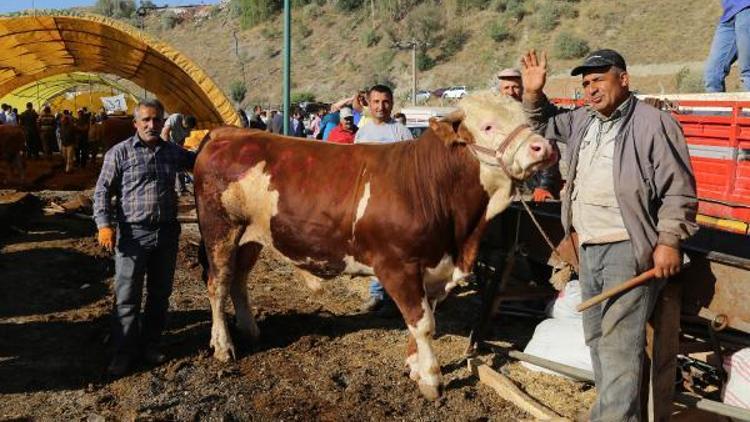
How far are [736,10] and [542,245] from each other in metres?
3.67

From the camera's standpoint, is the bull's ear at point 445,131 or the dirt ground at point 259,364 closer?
the bull's ear at point 445,131

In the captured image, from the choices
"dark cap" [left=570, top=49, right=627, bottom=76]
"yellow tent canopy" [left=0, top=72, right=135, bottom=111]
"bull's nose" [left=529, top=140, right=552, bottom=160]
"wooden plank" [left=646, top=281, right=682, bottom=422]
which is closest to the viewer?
"dark cap" [left=570, top=49, right=627, bottom=76]

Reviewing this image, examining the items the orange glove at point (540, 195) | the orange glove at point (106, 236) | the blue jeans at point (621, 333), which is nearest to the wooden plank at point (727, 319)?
the blue jeans at point (621, 333)

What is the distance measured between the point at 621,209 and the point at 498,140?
3.26 ft

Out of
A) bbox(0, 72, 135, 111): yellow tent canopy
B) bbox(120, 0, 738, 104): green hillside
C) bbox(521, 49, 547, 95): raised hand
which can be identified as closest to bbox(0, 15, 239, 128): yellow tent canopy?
bbox(0, 72, 135, 111): yellow tent canopy

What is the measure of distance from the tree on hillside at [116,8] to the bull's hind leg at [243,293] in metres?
92.4

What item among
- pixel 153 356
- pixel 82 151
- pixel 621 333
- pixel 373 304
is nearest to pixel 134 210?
pixel 153 356

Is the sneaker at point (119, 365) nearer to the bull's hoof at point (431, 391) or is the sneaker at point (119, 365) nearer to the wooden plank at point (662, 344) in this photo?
the bull's hoof at point (431, 391)

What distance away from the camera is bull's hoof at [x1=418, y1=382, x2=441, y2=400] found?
14.1 ft

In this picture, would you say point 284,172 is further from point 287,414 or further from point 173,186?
point 287,414

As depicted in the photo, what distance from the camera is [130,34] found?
40.4 feet

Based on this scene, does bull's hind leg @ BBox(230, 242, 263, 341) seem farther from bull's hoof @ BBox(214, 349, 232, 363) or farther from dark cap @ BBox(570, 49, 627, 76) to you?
dark cap @ BBox(570, 49, 627, 76)

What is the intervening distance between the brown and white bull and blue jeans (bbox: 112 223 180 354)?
336 millimetres

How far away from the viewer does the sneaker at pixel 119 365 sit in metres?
4.65
